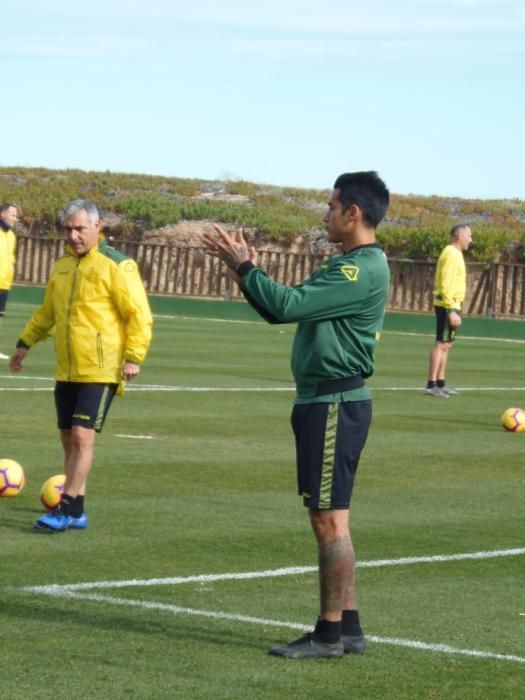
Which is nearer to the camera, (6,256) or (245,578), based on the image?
(245,578)

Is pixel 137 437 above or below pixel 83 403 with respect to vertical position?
below

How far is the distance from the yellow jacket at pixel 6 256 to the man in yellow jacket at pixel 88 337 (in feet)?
44.9

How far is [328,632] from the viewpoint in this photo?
7.50 metres

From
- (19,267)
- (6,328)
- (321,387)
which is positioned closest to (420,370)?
(6,328)

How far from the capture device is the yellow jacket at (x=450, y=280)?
21984mm

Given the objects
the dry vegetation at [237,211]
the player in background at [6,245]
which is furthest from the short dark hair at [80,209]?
the dry vegetation at [237,211]

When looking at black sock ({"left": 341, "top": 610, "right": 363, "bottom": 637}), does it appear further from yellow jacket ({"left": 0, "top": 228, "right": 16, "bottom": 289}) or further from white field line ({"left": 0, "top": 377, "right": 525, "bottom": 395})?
yellow jacket ({"left": 0, "top": 228, "right": 16, "bottom": 289})

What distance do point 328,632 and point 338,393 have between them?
1.04 meters

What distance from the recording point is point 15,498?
11898 millimetres

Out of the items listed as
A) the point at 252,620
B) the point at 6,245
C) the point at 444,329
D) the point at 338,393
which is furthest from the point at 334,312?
the point at 6,245

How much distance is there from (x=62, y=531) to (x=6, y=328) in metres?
22.4

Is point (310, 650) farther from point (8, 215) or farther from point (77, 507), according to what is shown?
point (8, 215)

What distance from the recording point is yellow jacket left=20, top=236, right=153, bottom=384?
10.8m

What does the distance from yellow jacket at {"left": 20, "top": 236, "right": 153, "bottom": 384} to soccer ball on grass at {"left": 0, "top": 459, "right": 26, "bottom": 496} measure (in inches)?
48.3
